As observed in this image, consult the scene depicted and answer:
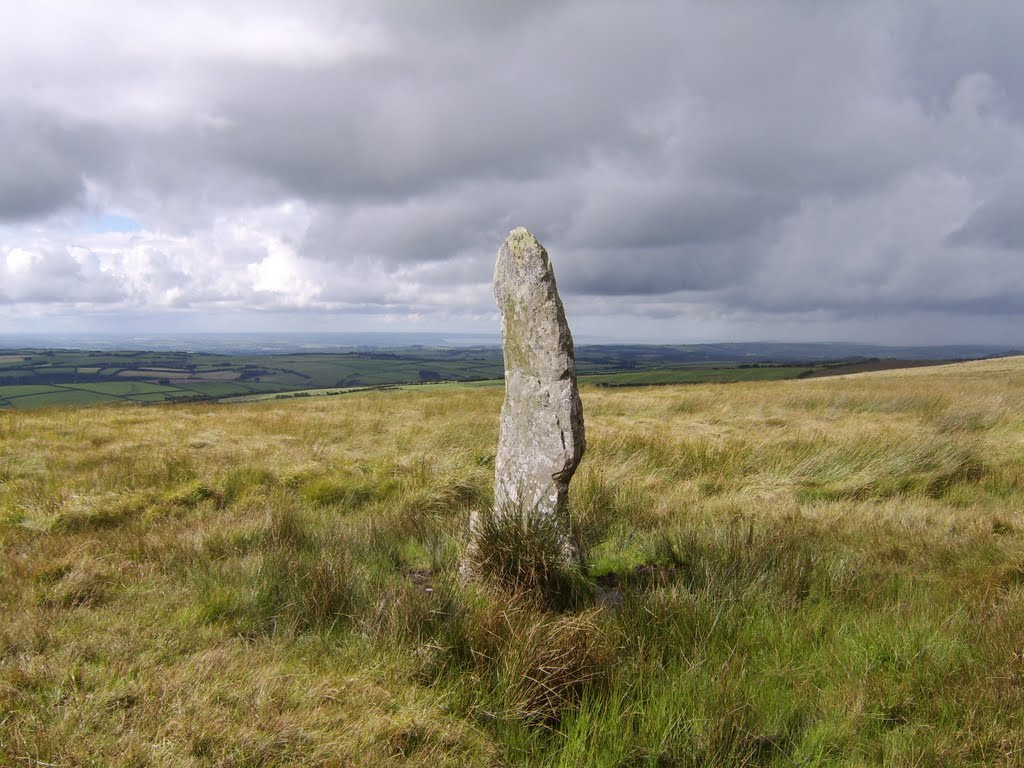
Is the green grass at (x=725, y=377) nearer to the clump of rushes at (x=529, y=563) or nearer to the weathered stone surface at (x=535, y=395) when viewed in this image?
the weathered stone surface at (x=535, y=395)

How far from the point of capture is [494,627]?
391cm

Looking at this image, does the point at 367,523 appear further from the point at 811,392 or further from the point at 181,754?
the point at 811,392

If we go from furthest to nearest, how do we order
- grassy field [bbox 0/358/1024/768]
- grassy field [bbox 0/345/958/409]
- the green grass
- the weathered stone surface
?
1. grassy field [bbox 0/345/958/409]
2. the green grass
3. the weathered stone surface
4. grassy field [bbox 0/358/1024/768]

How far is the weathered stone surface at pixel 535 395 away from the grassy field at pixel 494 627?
3.18ft

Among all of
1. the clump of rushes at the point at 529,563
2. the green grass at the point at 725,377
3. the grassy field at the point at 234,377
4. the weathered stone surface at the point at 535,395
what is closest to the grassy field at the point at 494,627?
the clump of rushes at the point at 529,563

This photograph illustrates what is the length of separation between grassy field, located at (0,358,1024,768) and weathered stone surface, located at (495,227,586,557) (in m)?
0.97

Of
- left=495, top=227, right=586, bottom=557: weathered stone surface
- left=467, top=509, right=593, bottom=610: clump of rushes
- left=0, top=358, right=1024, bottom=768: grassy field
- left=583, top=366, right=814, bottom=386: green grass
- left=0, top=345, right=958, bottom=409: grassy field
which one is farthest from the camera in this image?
left=0, top=345, right=958, bottom=409: grassy field

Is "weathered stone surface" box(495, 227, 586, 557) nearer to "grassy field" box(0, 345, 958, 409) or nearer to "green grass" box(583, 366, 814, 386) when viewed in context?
"green grass" box(583, 366, 814, 386)

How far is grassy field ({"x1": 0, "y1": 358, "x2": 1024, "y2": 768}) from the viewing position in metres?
3.09

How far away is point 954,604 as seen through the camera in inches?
179

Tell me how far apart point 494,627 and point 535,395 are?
2487 mm

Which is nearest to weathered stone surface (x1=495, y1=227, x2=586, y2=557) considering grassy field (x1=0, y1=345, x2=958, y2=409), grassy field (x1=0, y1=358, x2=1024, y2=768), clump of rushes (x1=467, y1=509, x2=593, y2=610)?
clump of rushes (x1=467, y1=509, x2=593, y2=610)

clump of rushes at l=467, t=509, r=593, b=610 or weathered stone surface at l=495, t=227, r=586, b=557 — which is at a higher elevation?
weathered stone surface at l=495, t=227, r=586, b=557

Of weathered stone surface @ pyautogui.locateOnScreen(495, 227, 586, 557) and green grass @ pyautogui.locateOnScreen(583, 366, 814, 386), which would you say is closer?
weathered stone surface @ pyautogui.locateOnScreen(495, 227, 586, 557)
